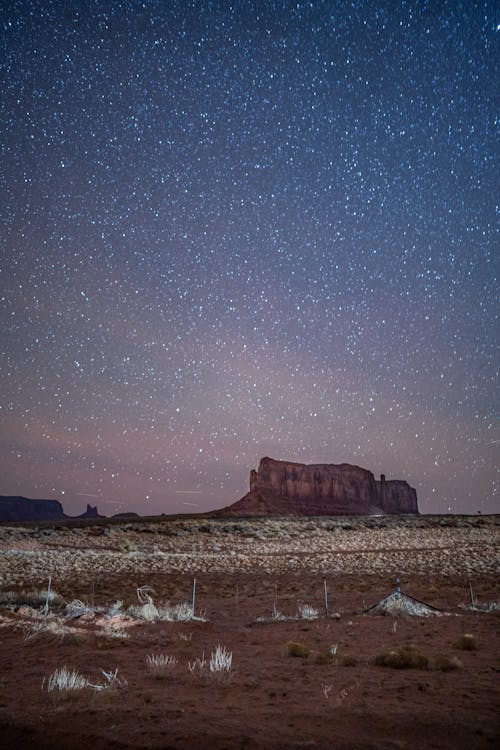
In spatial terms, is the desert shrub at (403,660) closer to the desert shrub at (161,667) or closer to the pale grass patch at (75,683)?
the desert shrub at (161,667)

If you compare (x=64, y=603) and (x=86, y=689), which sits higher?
(x=86, y=689)

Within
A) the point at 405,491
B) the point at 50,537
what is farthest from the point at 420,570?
the point at 405,491

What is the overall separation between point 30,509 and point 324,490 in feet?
363

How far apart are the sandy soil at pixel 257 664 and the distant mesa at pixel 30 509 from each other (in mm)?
164425

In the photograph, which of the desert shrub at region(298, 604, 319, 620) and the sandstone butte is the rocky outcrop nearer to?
the sandstone butte

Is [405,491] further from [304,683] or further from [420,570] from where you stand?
[304,683]

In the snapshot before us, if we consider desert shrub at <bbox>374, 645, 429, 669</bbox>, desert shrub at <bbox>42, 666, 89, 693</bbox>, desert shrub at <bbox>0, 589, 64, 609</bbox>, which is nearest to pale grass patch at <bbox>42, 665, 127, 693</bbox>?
desert shrub at <bbox>42, 666, 89, 693</bbox>

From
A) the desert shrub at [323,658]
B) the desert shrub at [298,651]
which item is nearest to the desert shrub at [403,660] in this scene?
the desert shrub at [323,658]

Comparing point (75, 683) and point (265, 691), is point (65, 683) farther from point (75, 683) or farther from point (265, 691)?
point (265, 691)

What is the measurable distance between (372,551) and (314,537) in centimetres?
1219

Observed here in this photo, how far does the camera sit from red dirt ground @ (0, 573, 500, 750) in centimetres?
499

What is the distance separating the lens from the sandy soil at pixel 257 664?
16.8 feet

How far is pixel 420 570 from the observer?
23922 mm

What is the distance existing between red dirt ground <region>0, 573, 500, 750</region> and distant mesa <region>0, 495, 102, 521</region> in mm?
173106
